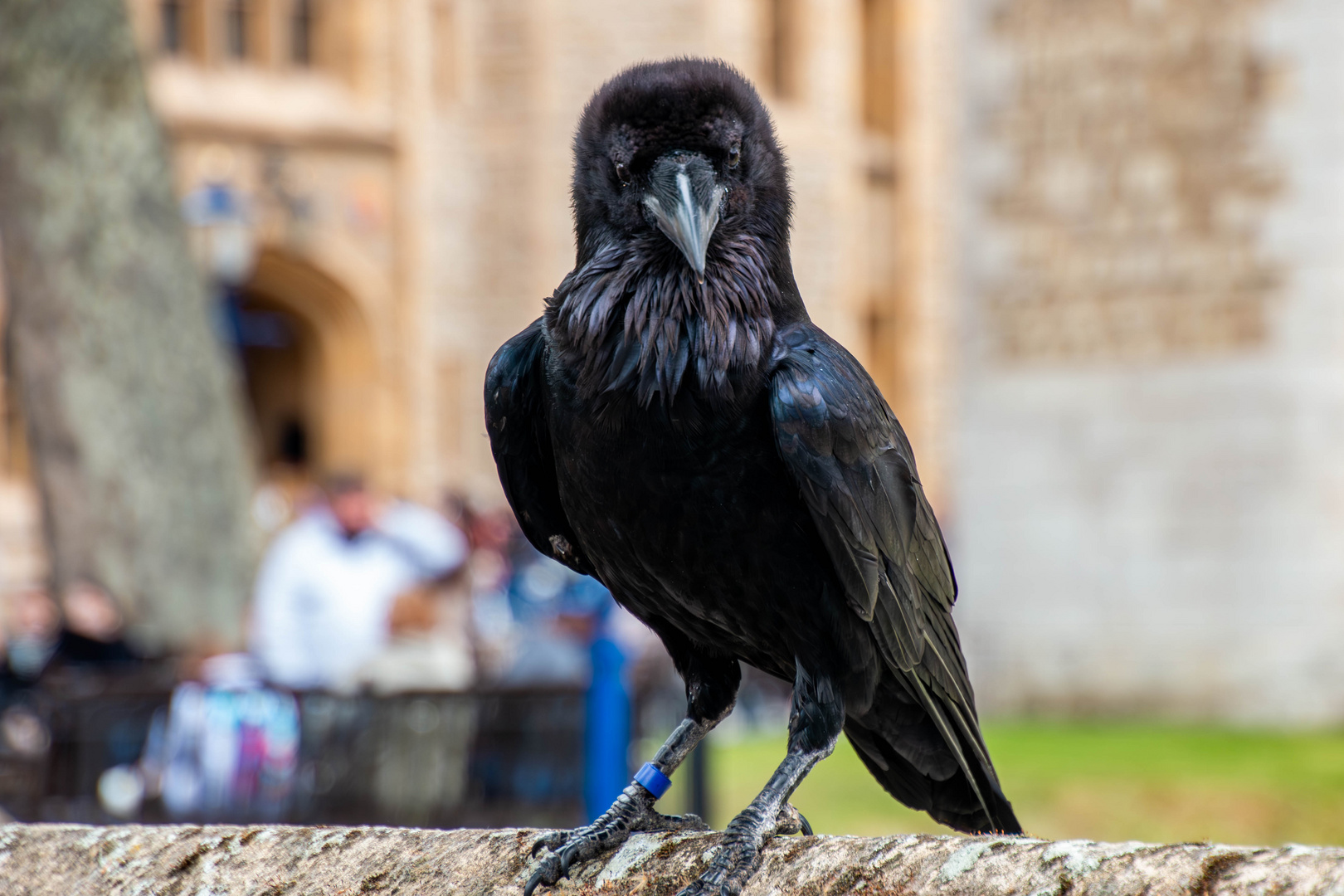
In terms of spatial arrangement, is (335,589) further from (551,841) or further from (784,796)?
(784,796)

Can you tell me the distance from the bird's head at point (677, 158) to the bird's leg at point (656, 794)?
0.69m

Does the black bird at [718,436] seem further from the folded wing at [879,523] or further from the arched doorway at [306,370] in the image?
the arched doorway at [306,370]

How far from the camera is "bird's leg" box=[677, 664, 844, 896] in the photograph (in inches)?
84.8

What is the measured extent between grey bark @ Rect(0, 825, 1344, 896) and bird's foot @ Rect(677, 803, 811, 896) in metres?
0.02

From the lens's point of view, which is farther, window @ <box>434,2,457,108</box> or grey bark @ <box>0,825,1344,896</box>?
window @ <box>434,2,457,108</box>

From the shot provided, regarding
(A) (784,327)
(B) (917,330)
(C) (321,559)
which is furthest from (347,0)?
(A) (784,327)

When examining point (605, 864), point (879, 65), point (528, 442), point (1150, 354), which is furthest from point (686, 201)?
point (879, 65)

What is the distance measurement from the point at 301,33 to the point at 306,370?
467 centimetres

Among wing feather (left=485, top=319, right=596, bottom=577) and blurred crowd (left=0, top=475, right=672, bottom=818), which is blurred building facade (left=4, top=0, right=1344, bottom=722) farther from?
wing feather (left=485, top=319, right=596, bottom=577)

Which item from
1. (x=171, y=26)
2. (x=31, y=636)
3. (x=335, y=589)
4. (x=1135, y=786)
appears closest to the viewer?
(x=335, y=589)

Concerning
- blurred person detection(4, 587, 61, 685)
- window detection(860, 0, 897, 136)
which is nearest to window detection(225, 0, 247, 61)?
window detection(860, 0, 897, 136)

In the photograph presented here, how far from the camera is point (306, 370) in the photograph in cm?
2406

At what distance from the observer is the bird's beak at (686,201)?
234 cm

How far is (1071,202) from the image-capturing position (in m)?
11.1
